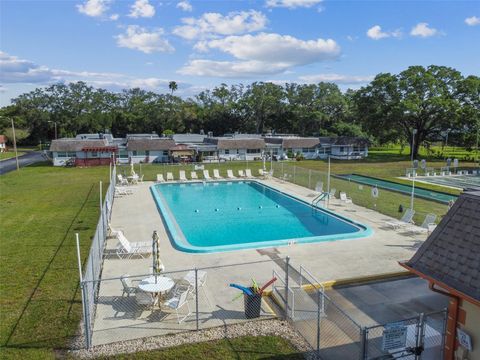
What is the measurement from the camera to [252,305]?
9.20 metres

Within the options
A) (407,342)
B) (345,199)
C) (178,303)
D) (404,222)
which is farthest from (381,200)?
(178,303)

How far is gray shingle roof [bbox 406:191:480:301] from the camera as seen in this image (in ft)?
18.4

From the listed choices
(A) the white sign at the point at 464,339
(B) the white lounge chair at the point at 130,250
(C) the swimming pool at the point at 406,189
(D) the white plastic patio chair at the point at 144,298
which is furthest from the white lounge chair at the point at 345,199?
(A) the white sign at the point at 464,339

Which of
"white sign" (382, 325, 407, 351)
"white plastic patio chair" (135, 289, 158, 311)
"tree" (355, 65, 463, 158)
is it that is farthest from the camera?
"tree" (355, 65, 463, 158)

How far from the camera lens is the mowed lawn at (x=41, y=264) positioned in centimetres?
850

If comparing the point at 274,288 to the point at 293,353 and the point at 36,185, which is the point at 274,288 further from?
the point at 36,185

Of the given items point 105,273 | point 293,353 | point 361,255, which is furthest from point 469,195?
point 105,273

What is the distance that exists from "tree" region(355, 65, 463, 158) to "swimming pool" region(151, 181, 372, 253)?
29.5 m

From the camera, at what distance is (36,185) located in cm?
2977

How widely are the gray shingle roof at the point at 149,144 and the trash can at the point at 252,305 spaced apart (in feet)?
126

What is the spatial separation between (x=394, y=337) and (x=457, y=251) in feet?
6.18

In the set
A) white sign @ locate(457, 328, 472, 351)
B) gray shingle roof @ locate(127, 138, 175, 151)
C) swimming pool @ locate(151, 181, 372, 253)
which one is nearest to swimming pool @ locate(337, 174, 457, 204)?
swimming pool @ locate(151, 181, 372, 253)

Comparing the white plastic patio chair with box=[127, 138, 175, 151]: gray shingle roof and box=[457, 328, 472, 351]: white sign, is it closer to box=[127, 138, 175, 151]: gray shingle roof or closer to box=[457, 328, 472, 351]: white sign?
box=[457, 328, 472, 351]: white sign

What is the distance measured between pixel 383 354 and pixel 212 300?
430 cm
